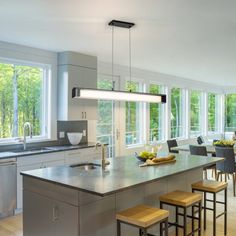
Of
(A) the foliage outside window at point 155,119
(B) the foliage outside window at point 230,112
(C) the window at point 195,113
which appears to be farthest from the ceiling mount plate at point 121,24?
(B) the foliage outside window at point 230,112

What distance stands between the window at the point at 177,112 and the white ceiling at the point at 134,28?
3.02 metres

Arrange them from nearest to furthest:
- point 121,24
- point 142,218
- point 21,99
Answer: point 142,218, point 121,24, point 21,99

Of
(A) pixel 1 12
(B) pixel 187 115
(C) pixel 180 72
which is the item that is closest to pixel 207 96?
(B) pixel 187 115

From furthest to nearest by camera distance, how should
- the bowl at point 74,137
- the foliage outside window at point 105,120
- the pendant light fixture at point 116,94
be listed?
the foliage outside window at point 105,120 < the bowl at point 74,137 < the pendant light fixture at point 116,94

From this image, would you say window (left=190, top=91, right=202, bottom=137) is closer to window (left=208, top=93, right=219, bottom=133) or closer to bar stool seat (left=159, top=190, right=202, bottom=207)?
window (left=208, top=93, right=219, bottom=133)

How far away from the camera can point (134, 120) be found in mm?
7184

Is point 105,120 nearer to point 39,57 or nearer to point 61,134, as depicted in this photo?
point 61,134

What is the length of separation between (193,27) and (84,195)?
8.32 feet

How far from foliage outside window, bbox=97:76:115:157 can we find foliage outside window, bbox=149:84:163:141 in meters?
1.58

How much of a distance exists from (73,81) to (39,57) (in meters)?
0.71

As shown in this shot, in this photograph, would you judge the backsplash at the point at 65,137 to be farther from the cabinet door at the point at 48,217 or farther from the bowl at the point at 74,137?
the cabinet door at the point at 48,217

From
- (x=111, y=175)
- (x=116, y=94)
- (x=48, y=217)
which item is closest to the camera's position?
(x=48, y=217)

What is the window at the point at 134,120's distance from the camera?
693cm

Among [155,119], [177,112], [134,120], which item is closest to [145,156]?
[134,120]
